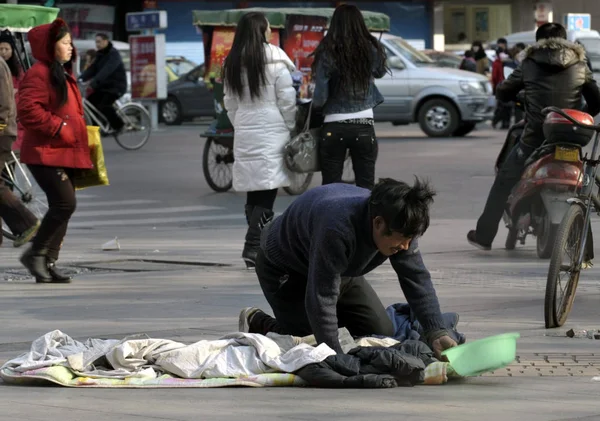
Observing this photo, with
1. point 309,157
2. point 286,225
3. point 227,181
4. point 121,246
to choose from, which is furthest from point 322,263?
point 227,181

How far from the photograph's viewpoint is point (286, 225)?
657cm

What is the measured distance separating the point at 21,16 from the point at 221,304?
6.37 meters

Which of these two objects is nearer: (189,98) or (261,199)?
(261,199)

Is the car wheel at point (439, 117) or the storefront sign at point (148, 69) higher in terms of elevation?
the storefront sign at point (148, 69)

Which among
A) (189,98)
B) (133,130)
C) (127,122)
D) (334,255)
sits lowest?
(189,98)

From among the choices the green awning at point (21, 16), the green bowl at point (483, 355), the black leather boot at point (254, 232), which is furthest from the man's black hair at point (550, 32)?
the green awning at point (21, 16)

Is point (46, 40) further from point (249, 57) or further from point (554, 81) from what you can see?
point (554, 81)

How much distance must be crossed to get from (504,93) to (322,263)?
17.1 feet

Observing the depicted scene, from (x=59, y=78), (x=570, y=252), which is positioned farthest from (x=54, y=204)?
(x=570, y=252)

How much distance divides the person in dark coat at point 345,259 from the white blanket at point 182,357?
0.18 m

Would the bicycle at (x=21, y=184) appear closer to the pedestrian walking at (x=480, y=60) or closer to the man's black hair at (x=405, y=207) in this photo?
the man's black hair at (x=405, y=207)

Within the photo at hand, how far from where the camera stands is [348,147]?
11.0 m

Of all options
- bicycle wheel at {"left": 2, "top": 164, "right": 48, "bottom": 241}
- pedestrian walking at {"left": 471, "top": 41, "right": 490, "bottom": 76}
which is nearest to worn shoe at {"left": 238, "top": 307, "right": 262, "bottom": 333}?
bicycle wheel at {"left": 2, "top": 164, "right": 48, "bottom": 241}

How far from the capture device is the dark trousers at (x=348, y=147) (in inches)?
430
